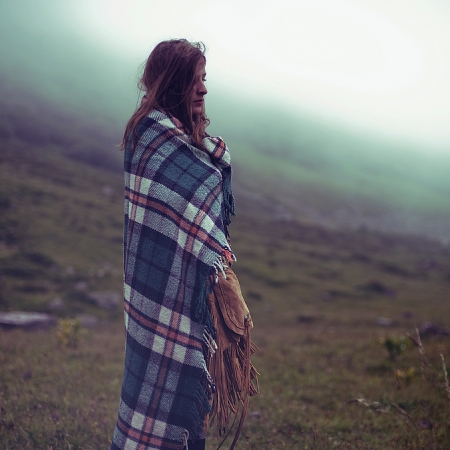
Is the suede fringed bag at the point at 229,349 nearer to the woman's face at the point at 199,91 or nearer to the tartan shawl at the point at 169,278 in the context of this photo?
the tartan shawl at the point at 169,278

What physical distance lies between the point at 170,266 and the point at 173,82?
1215 mm

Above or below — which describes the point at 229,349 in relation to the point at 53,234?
above

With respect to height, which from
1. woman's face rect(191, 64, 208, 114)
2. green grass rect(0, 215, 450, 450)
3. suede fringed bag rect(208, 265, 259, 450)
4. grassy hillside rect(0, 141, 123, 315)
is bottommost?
grassy hillside rect(0, 141, 123, 315)

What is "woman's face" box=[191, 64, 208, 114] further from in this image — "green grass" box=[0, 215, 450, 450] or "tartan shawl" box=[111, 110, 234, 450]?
"green grass" box=[0, 215, 450, 450]

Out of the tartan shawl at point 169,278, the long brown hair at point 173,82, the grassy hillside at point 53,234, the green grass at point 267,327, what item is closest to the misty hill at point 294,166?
the grassy hillside at point 53,234

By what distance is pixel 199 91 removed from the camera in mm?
2732

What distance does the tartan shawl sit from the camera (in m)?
2.48

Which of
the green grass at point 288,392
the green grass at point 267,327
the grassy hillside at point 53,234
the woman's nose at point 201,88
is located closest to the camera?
the woman's nose at point 201,88

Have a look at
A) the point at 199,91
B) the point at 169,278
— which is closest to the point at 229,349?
the point at 169,278

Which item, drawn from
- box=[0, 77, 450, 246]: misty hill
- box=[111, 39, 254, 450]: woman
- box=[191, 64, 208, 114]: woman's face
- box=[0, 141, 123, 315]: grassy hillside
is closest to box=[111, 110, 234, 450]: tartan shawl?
box=[111, 39, 254, 450]: woman

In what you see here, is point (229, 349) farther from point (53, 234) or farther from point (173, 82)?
point (53, 234)

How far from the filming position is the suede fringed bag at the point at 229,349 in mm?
2467

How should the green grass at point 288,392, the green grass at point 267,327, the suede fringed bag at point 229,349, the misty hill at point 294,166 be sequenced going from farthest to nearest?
the misty hill at point 294,166 → the green grass at point 267,327 → the green grass at point 288,392 → the suede fringed bag at point 229,349

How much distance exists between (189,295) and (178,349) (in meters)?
0.35
